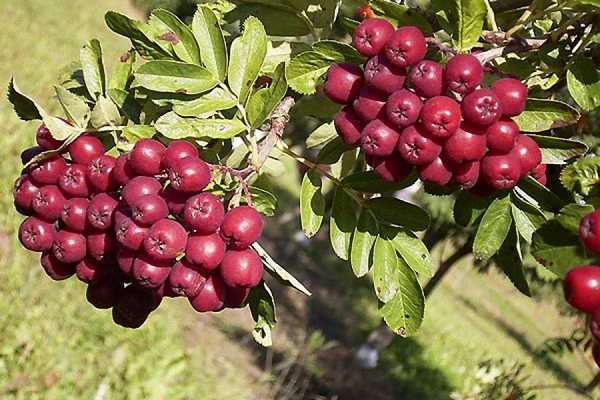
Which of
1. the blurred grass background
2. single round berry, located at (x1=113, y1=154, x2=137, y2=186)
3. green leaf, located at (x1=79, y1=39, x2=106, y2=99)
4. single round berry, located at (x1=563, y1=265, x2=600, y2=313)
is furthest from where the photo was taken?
the blurred grass background

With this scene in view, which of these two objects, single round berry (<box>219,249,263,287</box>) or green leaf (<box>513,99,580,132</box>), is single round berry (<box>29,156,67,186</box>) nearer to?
single round berry (<box>219,249,263,287</box>)

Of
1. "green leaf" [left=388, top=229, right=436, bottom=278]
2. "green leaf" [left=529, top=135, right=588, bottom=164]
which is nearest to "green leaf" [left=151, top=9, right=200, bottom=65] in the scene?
"green leaf" [left=388, top=229, right=436, bottom=278]

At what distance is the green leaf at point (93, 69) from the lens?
3.76 feet

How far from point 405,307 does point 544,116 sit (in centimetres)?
36

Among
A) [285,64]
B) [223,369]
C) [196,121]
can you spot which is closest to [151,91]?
[196,121]

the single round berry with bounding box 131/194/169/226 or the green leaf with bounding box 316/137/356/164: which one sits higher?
the single round berry with bounding box 131/194/169/226

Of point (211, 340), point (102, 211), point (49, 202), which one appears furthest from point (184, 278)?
point (211, 340)

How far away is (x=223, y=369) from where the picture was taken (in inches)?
205

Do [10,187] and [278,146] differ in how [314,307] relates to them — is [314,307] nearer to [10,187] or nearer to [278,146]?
[10,187]

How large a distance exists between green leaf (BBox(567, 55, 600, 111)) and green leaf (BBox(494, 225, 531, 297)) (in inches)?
8.7

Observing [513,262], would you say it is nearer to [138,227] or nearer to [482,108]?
[482,108]

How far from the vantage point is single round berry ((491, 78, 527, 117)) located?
0.88 m

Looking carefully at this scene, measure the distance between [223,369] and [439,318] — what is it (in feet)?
16.3

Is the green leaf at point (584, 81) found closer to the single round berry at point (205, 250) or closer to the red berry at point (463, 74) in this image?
the red berry at point (463, 74)
